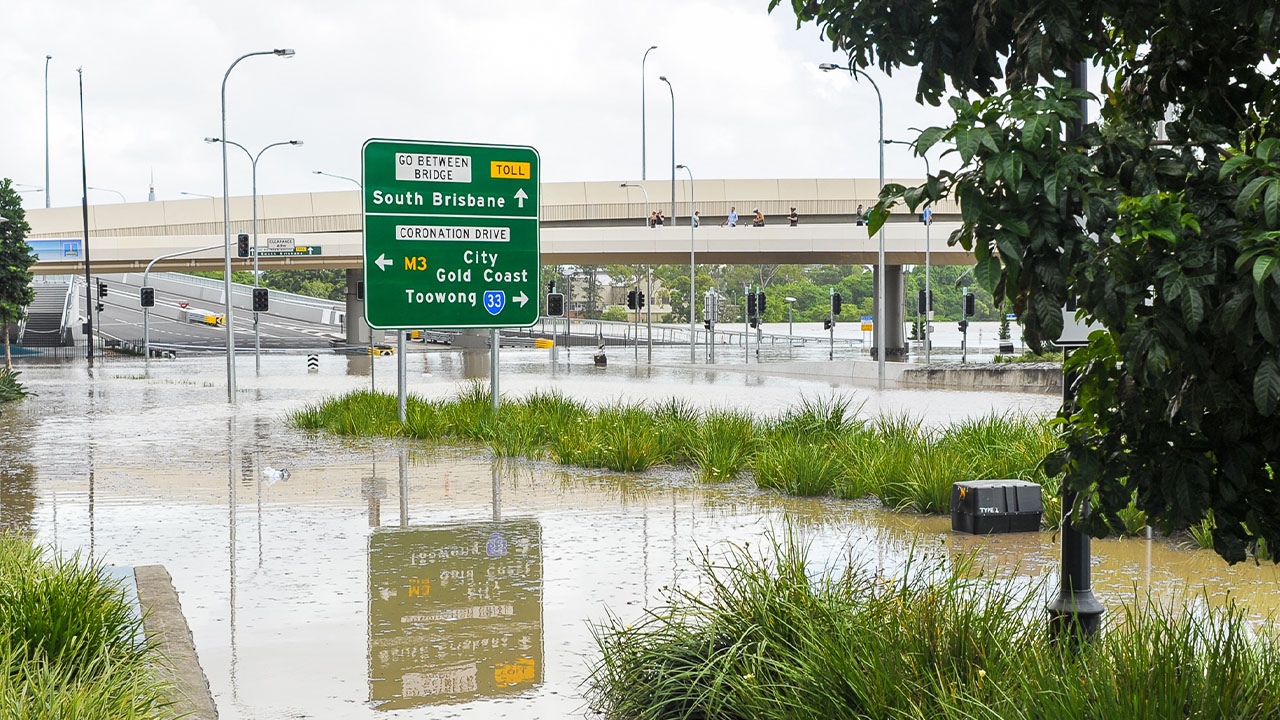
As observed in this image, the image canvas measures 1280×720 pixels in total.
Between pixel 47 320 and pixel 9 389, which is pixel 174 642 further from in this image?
pixel 47 320

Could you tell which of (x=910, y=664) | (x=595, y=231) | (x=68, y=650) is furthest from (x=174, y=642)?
(x=595, y=231)

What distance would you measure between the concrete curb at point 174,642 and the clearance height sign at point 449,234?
37.3ft

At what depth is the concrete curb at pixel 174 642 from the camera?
551 centimetres

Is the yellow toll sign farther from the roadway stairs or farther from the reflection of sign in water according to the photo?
the roadway stairs

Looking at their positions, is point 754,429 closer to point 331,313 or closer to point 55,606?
point 55,606

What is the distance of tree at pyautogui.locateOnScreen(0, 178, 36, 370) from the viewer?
120 ft

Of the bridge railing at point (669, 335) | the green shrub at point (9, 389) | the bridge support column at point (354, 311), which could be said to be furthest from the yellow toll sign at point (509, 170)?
the bridge railing at point (669, 335)

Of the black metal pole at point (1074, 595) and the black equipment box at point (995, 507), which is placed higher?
the black metal pole at point (1074, 595)

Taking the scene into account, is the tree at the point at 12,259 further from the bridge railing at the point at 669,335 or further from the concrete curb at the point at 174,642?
the bridge railing at the point at 669,335

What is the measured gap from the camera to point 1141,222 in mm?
3064

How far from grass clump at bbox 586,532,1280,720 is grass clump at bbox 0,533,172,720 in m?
1.93

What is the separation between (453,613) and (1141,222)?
5329mm

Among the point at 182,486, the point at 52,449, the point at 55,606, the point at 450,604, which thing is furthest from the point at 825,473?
the point at 52,449

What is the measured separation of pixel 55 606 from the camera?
5.93 metres
